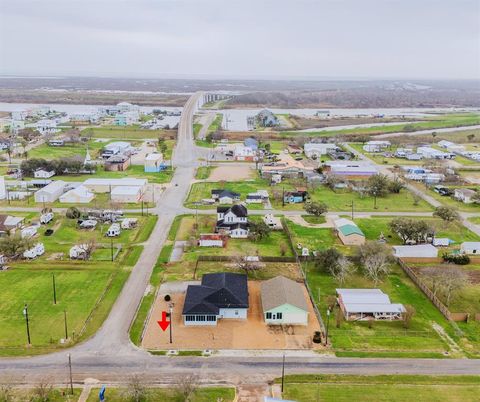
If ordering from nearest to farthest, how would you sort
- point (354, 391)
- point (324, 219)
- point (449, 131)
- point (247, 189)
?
1. point (354, 391)
2. point (324, 219)
3. point (247, 189)
4. point (449, 131)

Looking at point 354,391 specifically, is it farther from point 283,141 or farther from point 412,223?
point 283,141

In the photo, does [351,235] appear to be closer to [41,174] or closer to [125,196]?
[125,196]

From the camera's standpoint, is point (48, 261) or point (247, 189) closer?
point (48, 261)

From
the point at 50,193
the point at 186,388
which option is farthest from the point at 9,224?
the point at 186,388

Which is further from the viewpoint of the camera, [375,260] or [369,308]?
[375,260]

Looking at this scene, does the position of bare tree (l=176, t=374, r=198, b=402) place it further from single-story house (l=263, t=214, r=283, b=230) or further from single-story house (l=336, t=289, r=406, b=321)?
single-story house (l=263, t=214, r=283, b=230)

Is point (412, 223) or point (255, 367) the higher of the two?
point (412, 223)

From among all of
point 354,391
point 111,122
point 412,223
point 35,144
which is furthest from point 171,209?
point 111,122
